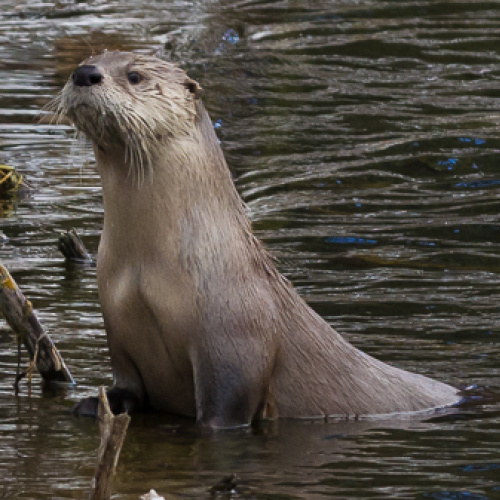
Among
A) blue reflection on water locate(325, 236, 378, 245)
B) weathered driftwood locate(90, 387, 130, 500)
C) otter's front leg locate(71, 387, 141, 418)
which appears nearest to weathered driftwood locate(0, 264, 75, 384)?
otter's front leg locate(71, 387, 141, 418)

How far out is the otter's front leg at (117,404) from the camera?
6.07 meters

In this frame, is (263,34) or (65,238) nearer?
(65,238)

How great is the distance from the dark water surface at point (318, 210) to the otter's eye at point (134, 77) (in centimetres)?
84

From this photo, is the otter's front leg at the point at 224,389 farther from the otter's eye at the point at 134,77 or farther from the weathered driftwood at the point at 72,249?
the weathered driftwood at the point at 72,249

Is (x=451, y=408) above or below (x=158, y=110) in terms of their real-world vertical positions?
below

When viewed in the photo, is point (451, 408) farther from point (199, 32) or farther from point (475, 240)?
point (199, 32)

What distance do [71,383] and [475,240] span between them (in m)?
→ 4.02

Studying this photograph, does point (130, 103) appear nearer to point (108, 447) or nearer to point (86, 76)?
point (86, 76)

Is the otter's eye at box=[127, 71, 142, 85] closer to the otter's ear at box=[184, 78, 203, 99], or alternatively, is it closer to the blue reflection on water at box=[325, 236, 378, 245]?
the otter's ear at box=[184, 78, 203, 99]

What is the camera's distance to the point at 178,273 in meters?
A: 5.82

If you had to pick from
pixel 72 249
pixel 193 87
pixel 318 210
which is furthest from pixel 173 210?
pixel 318 210

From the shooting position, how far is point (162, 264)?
5.82 meters

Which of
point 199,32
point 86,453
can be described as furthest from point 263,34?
point 86,453

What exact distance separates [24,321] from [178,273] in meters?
0.85
